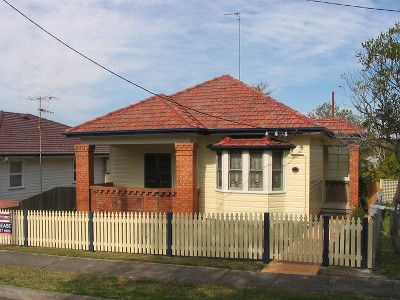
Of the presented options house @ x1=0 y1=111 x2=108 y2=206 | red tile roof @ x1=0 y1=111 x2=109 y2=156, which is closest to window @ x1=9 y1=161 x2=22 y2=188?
house @ x1=0 y1=111 x2=108 y2=206

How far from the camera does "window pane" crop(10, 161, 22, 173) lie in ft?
67.2

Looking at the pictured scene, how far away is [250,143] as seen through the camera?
1478cm

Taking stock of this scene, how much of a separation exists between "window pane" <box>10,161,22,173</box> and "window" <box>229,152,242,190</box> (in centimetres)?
1065

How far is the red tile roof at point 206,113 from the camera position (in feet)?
48.8

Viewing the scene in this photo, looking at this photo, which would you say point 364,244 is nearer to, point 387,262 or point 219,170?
point 387,262

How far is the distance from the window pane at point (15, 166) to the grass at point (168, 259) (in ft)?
31.1

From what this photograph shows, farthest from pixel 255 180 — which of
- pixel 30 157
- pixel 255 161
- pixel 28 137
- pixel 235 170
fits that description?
pixel 28 137

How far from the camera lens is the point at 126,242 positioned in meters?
11.2

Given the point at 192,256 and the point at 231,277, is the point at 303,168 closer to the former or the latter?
the point at 192,256

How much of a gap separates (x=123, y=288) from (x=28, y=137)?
16458 millimetres

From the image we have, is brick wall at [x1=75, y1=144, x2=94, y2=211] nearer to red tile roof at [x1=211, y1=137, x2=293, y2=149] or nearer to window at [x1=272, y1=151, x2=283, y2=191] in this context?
red tile roof at [x1=211, y1=137, x2=293, y2=149]

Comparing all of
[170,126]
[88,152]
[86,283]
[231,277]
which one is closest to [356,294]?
[231,277]

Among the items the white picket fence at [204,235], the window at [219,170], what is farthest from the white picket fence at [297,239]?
the window at [219,170]

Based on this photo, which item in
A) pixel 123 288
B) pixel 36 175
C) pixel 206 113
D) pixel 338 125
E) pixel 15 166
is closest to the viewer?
pixel 123 288
